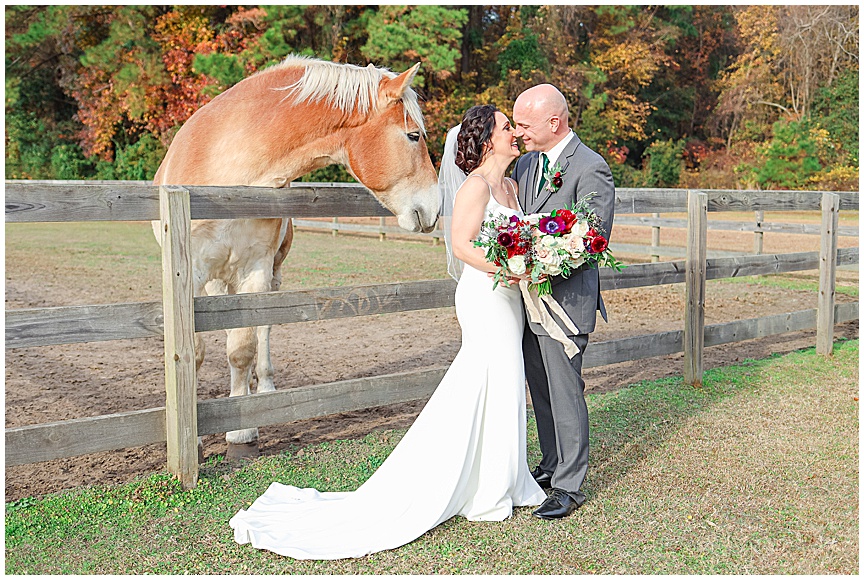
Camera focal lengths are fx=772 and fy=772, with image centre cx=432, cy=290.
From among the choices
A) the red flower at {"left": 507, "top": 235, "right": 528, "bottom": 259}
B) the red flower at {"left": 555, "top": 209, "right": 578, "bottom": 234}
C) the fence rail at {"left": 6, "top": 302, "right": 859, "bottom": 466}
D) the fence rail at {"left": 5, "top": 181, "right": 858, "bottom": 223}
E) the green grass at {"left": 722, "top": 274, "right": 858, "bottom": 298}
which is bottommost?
the green grass at {"left": 722, "top": 274, "right": 858, "bottom": 298}

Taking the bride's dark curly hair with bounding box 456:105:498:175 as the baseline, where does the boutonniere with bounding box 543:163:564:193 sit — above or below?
below

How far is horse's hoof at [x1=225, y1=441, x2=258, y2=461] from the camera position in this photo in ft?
14.5

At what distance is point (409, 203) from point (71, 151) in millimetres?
29194

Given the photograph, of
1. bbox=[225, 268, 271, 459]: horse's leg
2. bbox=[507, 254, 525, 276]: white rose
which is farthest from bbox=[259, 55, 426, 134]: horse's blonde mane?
bbox=[507, 254, 525, 276]: white rose

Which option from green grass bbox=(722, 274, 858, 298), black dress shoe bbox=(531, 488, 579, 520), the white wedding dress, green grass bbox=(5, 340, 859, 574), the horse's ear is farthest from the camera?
green grass bbox=(722, 274, 858, 298)

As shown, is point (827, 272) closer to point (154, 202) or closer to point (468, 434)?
point (468, 434)

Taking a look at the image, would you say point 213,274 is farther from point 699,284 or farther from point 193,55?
point 193,55

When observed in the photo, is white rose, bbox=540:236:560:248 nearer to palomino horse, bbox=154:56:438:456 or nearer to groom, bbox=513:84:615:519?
groom, bbox=513:84:615:519

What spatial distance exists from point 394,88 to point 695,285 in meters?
3.01

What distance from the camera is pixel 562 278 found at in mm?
3602

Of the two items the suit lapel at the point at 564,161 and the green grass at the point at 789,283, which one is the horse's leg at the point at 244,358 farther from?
the green grass at the point at 789,283

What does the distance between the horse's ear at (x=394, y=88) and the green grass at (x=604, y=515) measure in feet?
6.64

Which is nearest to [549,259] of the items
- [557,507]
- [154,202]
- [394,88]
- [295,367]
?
[557,507]

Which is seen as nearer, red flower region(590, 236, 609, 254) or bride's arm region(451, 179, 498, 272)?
red flower region(590, 236, 609, 254)
